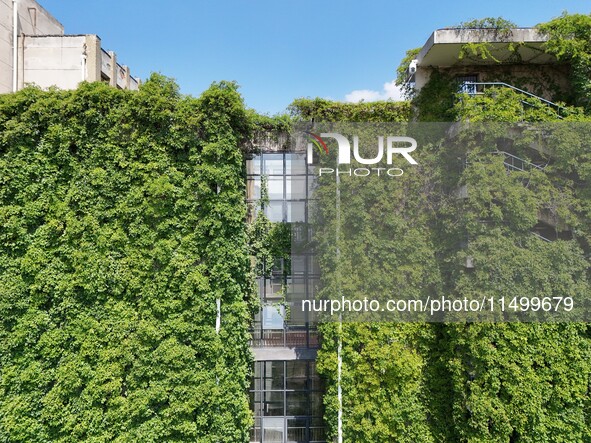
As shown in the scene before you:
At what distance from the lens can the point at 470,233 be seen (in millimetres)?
7859

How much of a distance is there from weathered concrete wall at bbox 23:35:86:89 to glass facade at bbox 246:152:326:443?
1005 cm

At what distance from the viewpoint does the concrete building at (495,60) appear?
893 cm

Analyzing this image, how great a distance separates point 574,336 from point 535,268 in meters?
1.69

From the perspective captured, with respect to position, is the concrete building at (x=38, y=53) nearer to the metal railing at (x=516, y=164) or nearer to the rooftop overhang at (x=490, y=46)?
the rooftop overhang at (x=490, y=46)

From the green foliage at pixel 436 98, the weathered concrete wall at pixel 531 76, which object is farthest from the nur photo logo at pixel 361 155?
the weathered concrete wall at pixel 531 76

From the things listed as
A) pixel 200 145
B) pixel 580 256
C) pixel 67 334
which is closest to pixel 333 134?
pixel 200 145

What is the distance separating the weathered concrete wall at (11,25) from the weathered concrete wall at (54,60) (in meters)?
0.52

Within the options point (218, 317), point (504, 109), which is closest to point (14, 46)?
point (218, 317)

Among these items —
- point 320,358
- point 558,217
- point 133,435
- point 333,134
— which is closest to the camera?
point 133,435

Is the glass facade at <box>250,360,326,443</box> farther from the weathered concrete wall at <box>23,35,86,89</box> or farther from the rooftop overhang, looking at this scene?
the weathered concrete wall at <box>23,35,86,89</box>

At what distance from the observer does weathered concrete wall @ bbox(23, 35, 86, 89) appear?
13.7 metres

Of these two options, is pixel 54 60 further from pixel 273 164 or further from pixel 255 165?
pixel 273 164

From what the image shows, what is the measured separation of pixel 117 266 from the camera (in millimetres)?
7625

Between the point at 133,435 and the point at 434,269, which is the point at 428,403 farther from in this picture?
the point at 133,435
